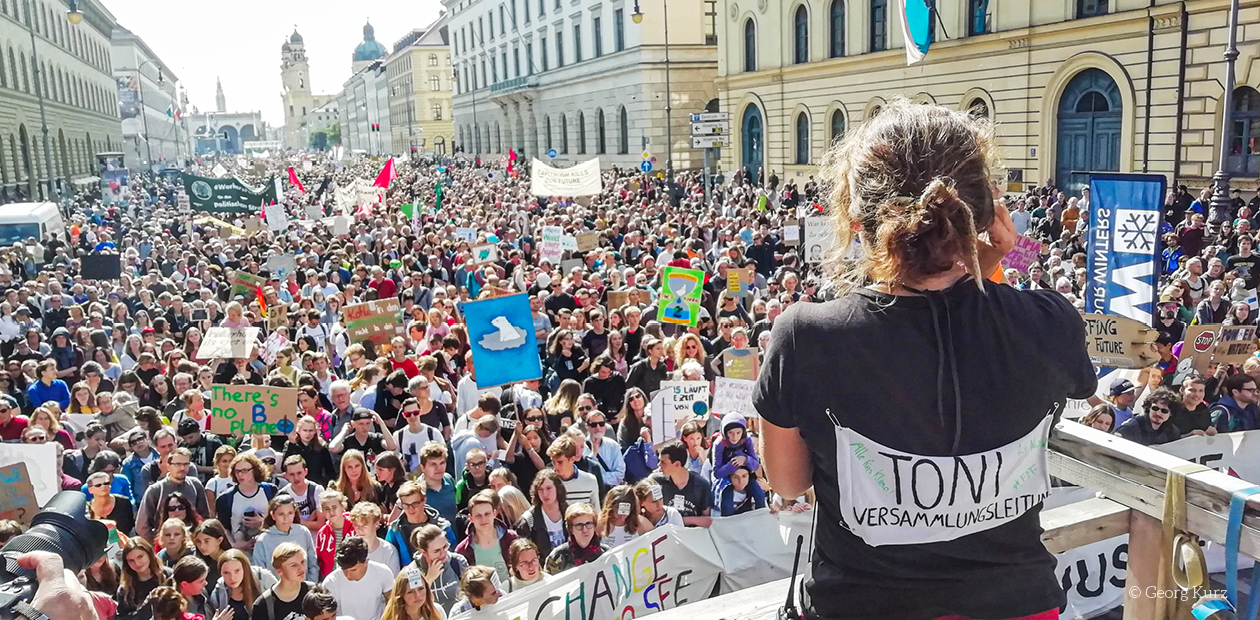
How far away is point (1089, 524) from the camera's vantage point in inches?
97.7

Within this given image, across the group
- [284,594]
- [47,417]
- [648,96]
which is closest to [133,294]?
[47,417]

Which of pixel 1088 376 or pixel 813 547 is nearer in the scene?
pixel 1088 376

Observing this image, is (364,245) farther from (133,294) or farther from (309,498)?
(309,498)

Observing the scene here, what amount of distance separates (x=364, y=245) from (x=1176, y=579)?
759 inches

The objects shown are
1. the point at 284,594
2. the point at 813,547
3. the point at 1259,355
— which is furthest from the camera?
the point at 1259,355

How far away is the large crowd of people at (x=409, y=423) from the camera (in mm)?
6074

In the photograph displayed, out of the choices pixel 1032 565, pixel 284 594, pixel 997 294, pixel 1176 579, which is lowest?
pixel 284 594

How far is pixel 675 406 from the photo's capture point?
27.8ft

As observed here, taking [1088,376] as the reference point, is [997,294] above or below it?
above

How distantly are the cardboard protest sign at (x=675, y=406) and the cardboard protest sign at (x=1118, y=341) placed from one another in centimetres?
325

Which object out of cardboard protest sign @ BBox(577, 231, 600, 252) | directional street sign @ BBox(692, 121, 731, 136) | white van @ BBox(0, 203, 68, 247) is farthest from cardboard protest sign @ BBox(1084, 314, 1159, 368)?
white van @ BBox(0, 203, 68, 247)

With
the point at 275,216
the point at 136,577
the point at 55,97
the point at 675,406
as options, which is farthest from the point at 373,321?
the point at 55,97

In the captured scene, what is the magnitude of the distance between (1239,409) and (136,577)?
8.12 m

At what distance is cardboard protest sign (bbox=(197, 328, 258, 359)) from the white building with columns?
26.4 m
